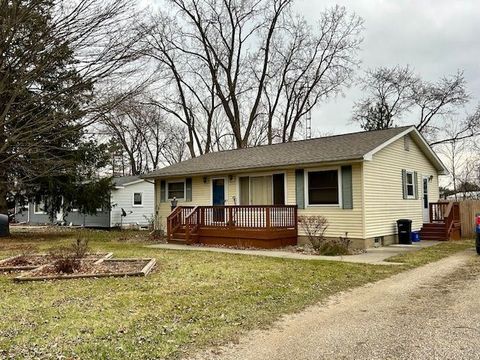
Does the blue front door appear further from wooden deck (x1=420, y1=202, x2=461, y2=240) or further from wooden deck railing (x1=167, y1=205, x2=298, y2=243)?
wooden deck (x1=420, y1=202, x2=461, y2=240)

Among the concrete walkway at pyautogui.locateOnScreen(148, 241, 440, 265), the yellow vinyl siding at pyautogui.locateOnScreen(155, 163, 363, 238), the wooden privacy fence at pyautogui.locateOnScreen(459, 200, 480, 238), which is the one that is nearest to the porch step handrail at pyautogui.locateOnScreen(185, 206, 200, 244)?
the concrete walkway at pyautogui.locateOnScreen(148, 241, 440, 265)

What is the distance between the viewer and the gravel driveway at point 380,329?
4.09 m

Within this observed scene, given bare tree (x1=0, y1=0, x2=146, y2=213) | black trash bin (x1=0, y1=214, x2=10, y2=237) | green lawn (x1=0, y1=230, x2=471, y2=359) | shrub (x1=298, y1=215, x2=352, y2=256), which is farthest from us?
black trash bin (x1=0, y1=214, x2=10, y2=237)

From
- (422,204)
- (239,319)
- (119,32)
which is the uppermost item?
(119,32)

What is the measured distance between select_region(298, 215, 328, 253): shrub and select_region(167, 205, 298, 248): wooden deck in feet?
1.12

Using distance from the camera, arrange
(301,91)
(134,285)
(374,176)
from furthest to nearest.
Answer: (301,91) < (374,176) < (134,285)

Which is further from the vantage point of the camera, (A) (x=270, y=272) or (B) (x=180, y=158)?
(B) (x=180, y=158)

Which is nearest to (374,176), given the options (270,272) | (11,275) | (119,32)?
(270,272)

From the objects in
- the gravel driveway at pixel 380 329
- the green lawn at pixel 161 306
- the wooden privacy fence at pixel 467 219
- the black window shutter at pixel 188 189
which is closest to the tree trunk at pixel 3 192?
the black window shutter at pixel 188 189

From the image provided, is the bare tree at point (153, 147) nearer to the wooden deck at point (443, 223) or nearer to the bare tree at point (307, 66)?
the bare tree at point (307, 66)

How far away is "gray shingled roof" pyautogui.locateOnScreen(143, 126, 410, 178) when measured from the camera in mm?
13383

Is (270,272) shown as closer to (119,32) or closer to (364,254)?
(364,254)

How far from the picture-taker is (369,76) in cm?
3406

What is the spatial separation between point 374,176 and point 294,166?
2593 millimetres
